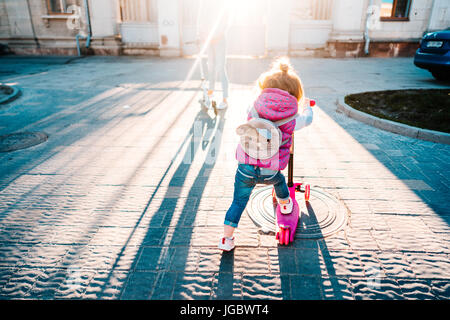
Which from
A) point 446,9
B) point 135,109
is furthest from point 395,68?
point 135,109

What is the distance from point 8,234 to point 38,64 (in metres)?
13.4

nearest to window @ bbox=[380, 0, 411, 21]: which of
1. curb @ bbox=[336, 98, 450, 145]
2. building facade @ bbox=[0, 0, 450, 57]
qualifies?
building facade @ bbox=[0, 0, 450, 57]

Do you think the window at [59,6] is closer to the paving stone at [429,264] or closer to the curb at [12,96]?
the curb at [12,96]

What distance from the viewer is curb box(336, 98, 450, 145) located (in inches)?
197

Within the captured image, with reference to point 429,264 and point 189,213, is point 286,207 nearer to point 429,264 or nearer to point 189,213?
point 189,213

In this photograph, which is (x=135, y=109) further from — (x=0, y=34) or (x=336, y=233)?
(x=0, y=34)

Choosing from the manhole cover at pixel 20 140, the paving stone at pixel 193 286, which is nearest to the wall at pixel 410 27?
the manhole cover at pixel 20 140

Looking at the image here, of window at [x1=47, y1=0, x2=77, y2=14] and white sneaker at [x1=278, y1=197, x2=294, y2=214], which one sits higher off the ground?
window at [x1=47, y1=0, x2=77, y2=14]

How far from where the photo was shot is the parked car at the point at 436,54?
8688mm

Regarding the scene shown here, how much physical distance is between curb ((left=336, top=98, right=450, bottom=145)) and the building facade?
35.5 feet

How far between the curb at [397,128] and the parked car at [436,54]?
13.9 ft

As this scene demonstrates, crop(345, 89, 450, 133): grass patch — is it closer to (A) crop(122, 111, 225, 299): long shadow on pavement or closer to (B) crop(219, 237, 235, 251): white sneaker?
(A) crop(122, 111, 225, 299): long shadow on pavement

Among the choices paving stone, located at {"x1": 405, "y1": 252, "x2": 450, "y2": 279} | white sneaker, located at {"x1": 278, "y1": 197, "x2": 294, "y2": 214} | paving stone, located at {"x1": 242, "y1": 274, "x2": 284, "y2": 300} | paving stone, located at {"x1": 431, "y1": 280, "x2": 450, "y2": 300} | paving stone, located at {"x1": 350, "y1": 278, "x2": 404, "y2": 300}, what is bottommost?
paving stone, located at {"x1": 242, "y1": 274, "x2": 284, "y2": 300}

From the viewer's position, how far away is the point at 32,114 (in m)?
6.62
